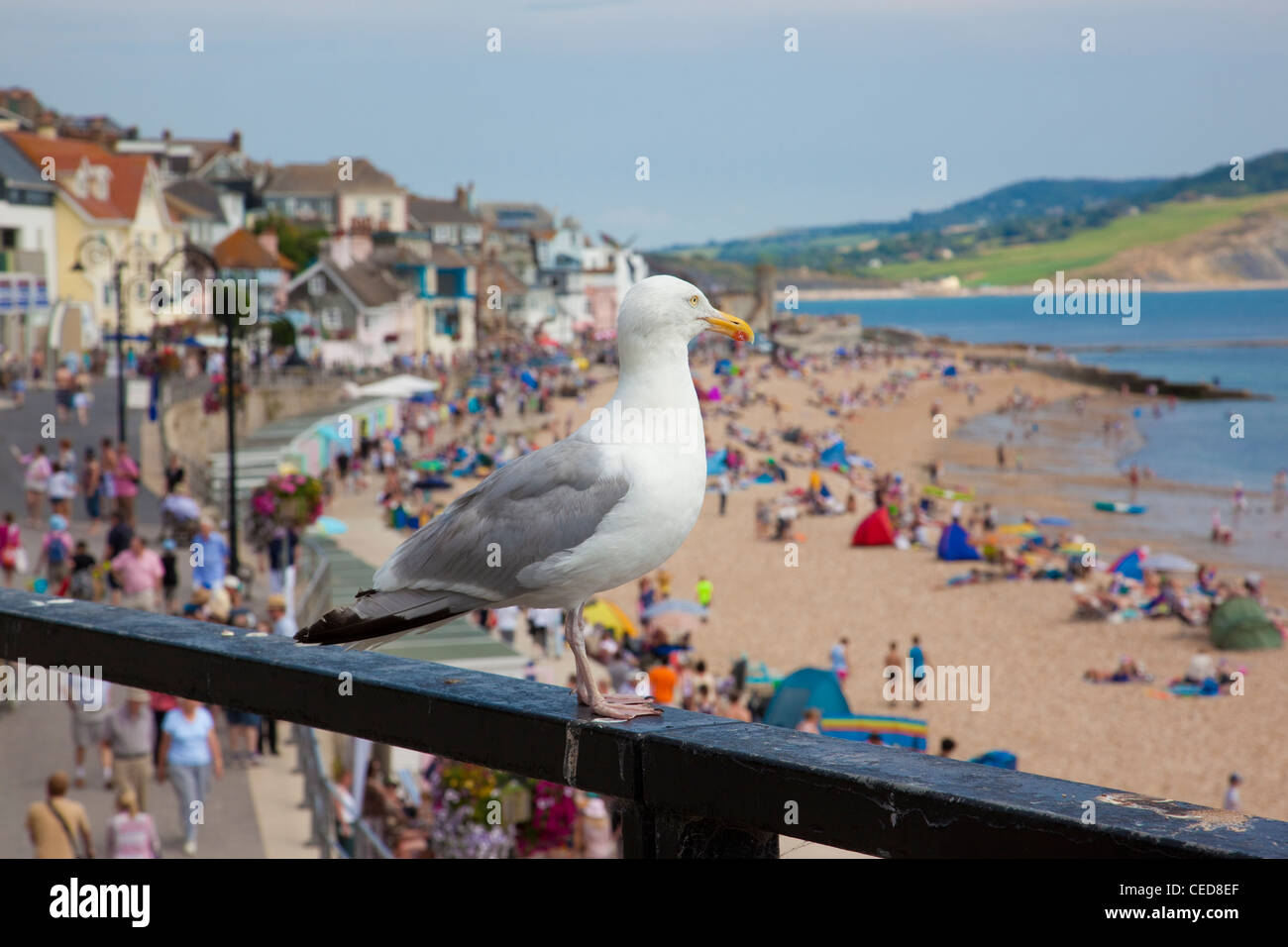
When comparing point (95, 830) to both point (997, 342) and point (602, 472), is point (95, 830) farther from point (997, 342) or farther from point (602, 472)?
point (997, 342)

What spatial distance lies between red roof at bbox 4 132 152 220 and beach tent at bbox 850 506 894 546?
3692 centimetres

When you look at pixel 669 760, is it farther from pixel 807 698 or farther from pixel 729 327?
pixel 807 698

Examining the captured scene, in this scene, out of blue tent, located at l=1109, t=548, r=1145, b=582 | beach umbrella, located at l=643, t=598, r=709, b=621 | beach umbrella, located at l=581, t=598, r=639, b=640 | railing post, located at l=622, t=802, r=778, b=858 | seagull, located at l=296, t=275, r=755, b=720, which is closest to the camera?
railing post, located at l=622, t=802, r=778, b=858

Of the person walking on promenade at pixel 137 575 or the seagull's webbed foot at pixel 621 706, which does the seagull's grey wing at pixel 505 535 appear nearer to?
the seagull's webbed foot at pixel 621 706

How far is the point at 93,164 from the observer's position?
58.5 metres

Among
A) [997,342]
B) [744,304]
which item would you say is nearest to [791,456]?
[744,304]

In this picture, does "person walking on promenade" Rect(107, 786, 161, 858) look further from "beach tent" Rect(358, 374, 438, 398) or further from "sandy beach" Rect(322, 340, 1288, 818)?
"beach tent" Rect(358, 374, 438, 398)

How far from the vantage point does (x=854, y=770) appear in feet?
5.53

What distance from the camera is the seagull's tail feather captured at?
2.53 m

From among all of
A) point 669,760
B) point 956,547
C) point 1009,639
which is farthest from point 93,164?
point 669,760

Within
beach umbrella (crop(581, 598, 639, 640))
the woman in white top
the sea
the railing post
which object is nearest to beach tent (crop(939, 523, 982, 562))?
beach umbrella (crop(581, 598, 639, 640))

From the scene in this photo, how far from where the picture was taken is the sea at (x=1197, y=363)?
55188mm

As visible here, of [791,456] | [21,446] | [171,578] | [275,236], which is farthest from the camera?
[275,236]
